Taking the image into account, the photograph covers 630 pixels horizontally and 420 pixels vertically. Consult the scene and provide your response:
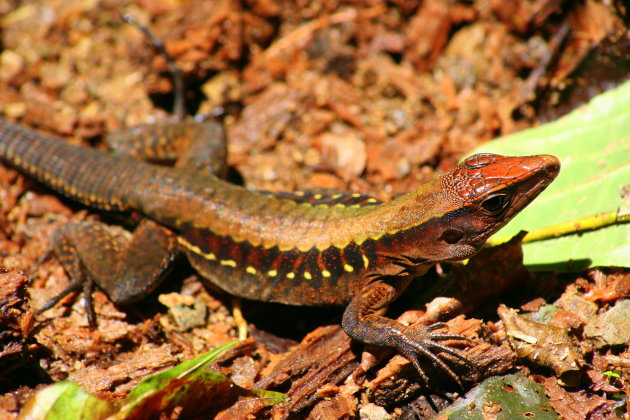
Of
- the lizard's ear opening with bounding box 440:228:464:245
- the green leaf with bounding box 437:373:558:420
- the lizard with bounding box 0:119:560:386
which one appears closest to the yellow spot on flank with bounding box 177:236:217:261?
the lizard with bounding box 0:119:560:386

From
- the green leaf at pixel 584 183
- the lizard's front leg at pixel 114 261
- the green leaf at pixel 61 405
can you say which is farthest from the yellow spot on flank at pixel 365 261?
the green leaf at pixel 61 405

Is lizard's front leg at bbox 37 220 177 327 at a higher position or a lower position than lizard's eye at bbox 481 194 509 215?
lower

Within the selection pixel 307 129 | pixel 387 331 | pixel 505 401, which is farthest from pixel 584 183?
pixel 307 129

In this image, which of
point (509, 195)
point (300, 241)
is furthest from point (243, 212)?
point (509, 195)

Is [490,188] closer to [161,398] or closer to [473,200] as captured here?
[473,200]

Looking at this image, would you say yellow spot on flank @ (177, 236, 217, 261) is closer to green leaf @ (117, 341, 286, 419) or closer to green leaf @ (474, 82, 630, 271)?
green leaf @ (117, 341, 286, 419)
